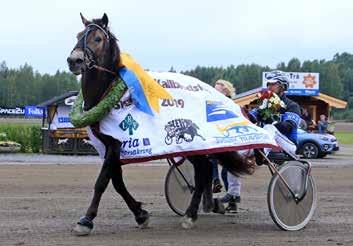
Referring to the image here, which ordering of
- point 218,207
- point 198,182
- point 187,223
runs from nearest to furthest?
point 187,223
point 198,182
point 218,207

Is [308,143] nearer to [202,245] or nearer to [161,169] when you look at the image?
[161,169]

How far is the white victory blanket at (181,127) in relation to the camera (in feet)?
24.8

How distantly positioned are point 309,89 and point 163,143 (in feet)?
104

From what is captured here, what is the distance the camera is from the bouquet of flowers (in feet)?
27.9

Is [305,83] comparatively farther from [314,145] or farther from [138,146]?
[138,146]

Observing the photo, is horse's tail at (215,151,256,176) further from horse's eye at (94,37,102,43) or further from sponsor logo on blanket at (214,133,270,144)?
horse's eye at (94,37,102,43)

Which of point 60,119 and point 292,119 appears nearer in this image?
point 292,119

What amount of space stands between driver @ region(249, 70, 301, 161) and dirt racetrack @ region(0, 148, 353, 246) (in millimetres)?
1082

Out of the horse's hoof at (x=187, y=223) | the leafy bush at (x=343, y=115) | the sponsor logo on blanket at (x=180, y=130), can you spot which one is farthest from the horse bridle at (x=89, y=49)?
the leafy bush at (x=343, y=115)

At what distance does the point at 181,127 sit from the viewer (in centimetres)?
768

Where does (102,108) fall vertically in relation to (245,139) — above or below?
above

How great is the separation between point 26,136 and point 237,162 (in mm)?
19927

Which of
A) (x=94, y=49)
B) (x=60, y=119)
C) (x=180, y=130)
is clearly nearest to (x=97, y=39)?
(x=94, y=49)

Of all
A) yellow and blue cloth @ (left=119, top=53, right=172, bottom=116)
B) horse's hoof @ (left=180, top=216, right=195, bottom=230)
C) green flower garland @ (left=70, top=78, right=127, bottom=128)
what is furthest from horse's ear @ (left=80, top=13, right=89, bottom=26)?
horse's hoof @ (left=180, top=216, right=195, bottom=230)
